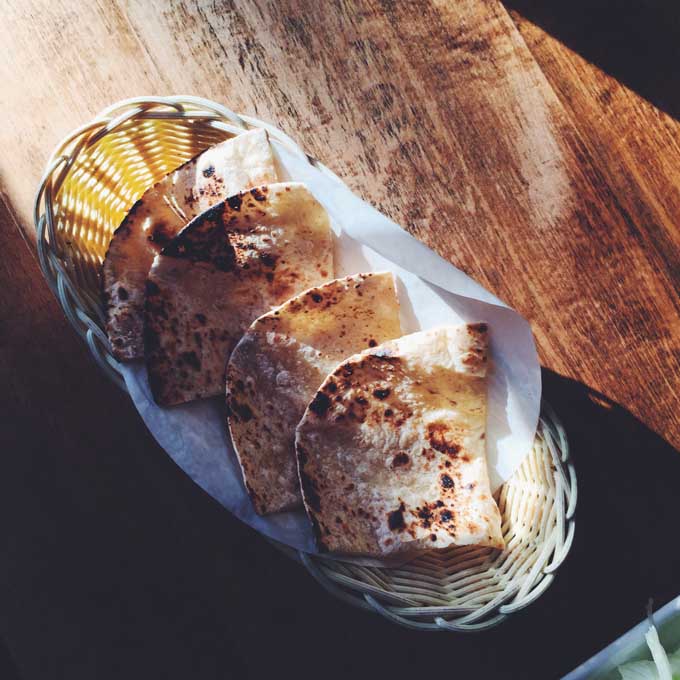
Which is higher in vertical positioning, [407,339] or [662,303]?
[407,339]

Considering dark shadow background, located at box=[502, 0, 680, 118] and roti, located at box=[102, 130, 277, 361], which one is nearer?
roti, located at box=[102, 130, 277, 361]

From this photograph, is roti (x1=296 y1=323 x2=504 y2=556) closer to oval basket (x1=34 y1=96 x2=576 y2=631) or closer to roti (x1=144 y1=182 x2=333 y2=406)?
oval basket (x1=34 y1=96 x2=576 y2=631)

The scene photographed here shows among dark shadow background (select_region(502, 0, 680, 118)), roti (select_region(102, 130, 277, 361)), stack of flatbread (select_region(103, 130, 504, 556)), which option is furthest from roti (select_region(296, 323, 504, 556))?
dark shadow background (select_region(502, 0, 680, 118))

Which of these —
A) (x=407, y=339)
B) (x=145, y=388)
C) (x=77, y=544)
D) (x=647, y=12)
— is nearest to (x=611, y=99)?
(x=647, y=12)

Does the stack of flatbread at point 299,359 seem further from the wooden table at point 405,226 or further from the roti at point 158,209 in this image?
the wooden table at point 405,226

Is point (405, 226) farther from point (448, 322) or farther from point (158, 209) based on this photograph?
point (158, 209)

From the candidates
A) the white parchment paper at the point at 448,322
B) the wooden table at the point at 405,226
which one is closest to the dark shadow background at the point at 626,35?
the wooden table at the point at 405,226

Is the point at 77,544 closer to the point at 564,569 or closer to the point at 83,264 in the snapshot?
the point at 83,264
